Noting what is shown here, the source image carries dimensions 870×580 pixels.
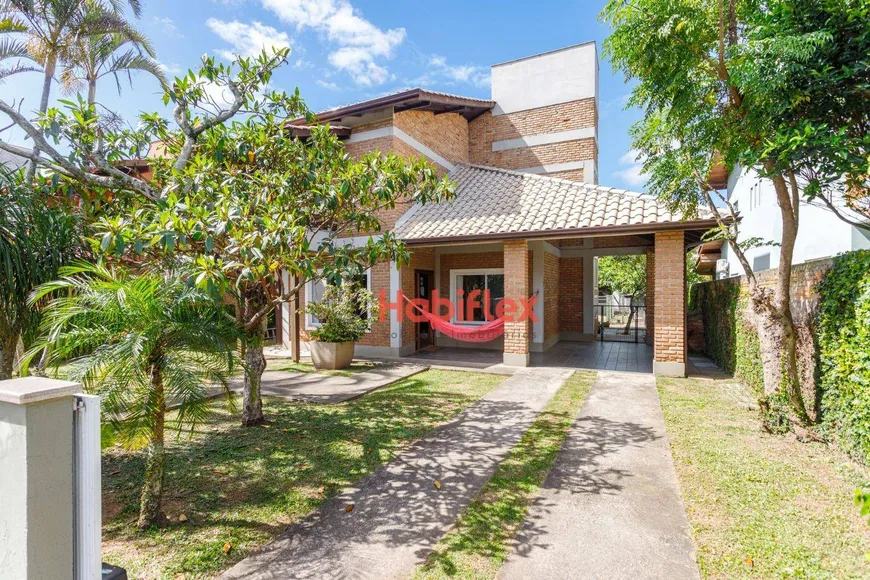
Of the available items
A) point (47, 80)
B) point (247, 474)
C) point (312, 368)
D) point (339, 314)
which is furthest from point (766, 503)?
point (47, 80)

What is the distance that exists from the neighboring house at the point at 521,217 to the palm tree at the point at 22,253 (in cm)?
656

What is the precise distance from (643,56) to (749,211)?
36.7 ft

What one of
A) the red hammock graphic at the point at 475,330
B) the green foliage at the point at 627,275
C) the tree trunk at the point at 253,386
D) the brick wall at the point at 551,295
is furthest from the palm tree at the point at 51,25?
the green foliage at the point at 627,275

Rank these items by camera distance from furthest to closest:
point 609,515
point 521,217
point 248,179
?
point 521,217 → point 248,179 → point 609,515

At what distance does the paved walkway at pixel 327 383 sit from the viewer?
6.75 meters

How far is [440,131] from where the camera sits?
12.6 meters

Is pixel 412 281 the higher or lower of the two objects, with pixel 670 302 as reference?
higher

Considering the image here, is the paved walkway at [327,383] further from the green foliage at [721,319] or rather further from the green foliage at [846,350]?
the green foliage at [721,319]

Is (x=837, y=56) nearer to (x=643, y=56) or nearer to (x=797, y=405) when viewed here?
(x=643, y=56)

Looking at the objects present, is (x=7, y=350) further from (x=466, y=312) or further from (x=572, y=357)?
(x=572, y=357)

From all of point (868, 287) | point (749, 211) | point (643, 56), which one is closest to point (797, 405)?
point (868, 287)

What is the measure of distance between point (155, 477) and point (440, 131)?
38.1ft

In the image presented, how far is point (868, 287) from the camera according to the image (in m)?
3.37

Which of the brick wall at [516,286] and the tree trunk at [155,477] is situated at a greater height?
the brick wall at [516,286]
